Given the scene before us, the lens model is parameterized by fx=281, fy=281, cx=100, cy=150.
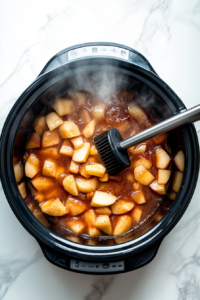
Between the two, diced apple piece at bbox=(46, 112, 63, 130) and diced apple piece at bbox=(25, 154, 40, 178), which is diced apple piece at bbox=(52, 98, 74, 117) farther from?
diced apple piece at bbox=(25, 154, 40, 178)

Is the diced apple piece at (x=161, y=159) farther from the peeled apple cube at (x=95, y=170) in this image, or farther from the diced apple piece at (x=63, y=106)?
the diced apple piece at (x=63, y=106)

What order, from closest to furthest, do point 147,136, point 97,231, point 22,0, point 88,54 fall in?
point 147,136, point 88,54, point 97,231, point 22,0

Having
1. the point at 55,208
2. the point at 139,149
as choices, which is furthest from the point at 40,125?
the point at 139,149

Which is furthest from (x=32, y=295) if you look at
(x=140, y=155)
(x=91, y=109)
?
(x=91, y=109)

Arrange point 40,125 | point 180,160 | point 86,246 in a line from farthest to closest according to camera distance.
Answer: point 40,125 → point 180,160 → point 86,246

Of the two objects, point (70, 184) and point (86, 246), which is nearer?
point (86, 246)

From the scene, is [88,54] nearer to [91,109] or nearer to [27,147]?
[91,109]

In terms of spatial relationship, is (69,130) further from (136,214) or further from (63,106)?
(136,214)
